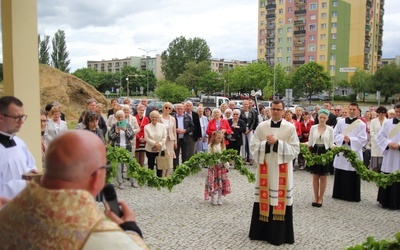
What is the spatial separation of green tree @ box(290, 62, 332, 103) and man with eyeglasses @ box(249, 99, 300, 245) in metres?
57.9

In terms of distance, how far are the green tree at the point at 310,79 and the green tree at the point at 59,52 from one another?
43.3 meters

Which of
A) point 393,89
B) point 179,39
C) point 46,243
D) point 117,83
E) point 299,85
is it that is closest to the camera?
point 46,243

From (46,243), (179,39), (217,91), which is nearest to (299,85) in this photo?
Result: (217,91)

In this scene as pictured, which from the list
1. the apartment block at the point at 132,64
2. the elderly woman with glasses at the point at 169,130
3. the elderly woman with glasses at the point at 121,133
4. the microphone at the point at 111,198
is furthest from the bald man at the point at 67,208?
the apartment block at the point at 132,64

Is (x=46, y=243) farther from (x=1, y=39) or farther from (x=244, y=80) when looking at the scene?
(x=244, y=80)

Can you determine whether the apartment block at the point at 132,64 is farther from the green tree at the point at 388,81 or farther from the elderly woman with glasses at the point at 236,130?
the elderly woman with glasses at the point at 236,130

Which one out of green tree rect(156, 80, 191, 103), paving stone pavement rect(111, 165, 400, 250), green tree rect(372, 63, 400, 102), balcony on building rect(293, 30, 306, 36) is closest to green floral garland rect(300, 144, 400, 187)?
paving stone pavement rect(111, 165, 400, 250)

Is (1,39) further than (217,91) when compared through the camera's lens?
No

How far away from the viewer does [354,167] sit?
28.1 ft

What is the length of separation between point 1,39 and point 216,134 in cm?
502

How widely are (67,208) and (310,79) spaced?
210 feet

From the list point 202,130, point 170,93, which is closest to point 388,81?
point 170,93

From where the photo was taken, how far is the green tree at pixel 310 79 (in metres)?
62.0

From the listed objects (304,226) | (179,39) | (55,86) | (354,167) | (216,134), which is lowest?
(304,226)
